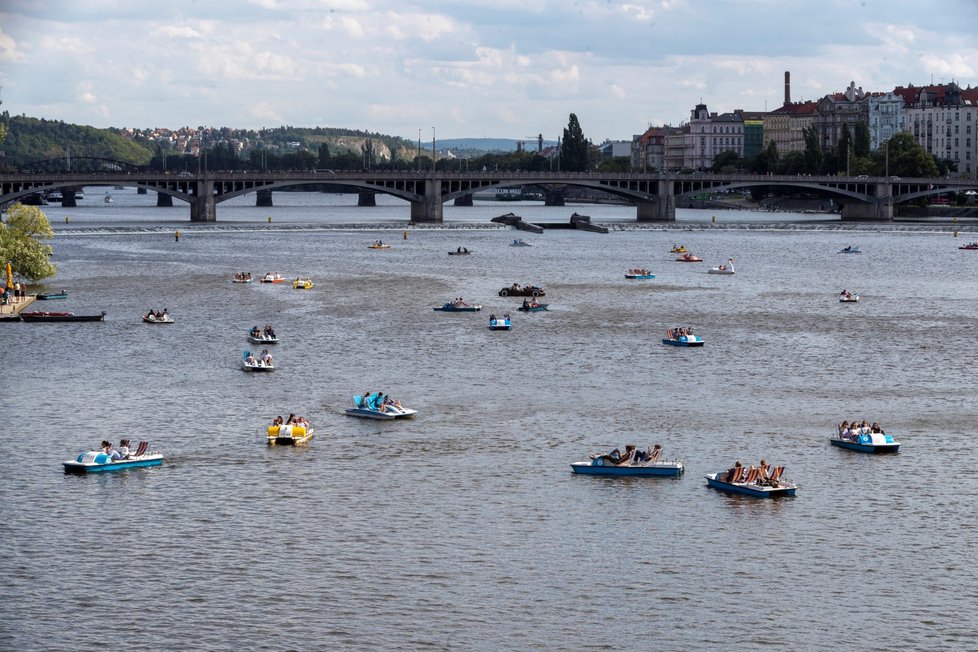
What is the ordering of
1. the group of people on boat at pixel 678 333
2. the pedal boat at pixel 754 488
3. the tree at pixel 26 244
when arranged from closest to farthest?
the pedal boat at pixel 754 488
the group of people on boat at pixel 678 333
the tree at pixel 26 244

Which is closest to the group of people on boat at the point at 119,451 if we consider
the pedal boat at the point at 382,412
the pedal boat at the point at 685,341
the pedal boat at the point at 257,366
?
the pedal boat at the point at 382,412

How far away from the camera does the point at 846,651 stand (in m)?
36.1

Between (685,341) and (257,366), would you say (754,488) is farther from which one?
(685,341)

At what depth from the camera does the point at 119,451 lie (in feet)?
173

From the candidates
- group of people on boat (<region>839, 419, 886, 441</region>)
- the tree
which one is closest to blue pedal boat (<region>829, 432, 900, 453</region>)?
group of people on boat (<region>839, 419, 886, 441</region>)

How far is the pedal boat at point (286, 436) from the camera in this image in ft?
186

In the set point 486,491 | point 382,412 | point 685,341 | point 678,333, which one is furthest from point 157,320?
point 486,491

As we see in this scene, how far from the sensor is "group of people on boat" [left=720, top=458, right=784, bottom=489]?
49.4m

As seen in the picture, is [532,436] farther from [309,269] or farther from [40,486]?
[309,269]

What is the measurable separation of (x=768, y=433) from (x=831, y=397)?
1017 cm

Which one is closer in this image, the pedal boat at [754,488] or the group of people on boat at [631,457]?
the pedal boat at [754,488]

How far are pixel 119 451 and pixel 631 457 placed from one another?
17000mm

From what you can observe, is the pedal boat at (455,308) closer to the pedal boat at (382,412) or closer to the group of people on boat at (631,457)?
the pedal boat at (382,412)

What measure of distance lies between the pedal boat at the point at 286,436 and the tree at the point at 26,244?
59355 mm
